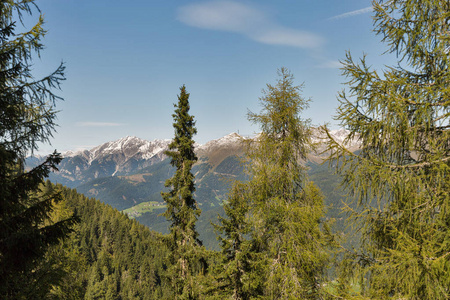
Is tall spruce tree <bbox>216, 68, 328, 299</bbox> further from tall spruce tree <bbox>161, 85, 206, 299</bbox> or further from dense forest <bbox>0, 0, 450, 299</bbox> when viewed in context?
tall spruce tree <bbox>161, 85, 206, 299</bbox>

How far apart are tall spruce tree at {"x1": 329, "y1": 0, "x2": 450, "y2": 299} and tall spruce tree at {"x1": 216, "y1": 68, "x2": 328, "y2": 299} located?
2.64 m

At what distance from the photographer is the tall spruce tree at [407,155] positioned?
4.17 meters

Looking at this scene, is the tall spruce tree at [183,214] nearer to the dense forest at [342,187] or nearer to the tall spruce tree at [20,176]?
the dense forest at [342,187]

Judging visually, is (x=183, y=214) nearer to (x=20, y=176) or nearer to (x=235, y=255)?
(x=235, y=255)

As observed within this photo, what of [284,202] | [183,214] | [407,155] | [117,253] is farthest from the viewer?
[117,253]

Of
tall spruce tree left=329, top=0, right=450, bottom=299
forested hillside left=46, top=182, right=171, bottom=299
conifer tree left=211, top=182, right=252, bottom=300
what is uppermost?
tall spruce tree left=329, top=0, right=450, bottom=299

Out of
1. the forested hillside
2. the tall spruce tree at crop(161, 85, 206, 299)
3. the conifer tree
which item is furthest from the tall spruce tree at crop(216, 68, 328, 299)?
the forested hillside

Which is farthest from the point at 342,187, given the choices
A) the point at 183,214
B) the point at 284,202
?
the point at 183,214

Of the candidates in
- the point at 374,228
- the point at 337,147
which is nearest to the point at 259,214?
the point at 374,228

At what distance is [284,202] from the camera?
8.99 meters

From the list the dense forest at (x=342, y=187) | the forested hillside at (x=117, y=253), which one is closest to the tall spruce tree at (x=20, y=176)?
the dense forest at (x=342, y=187)

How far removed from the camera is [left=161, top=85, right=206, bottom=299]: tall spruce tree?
13844mm

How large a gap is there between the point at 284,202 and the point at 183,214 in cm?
750

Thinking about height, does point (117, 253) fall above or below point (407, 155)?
below
